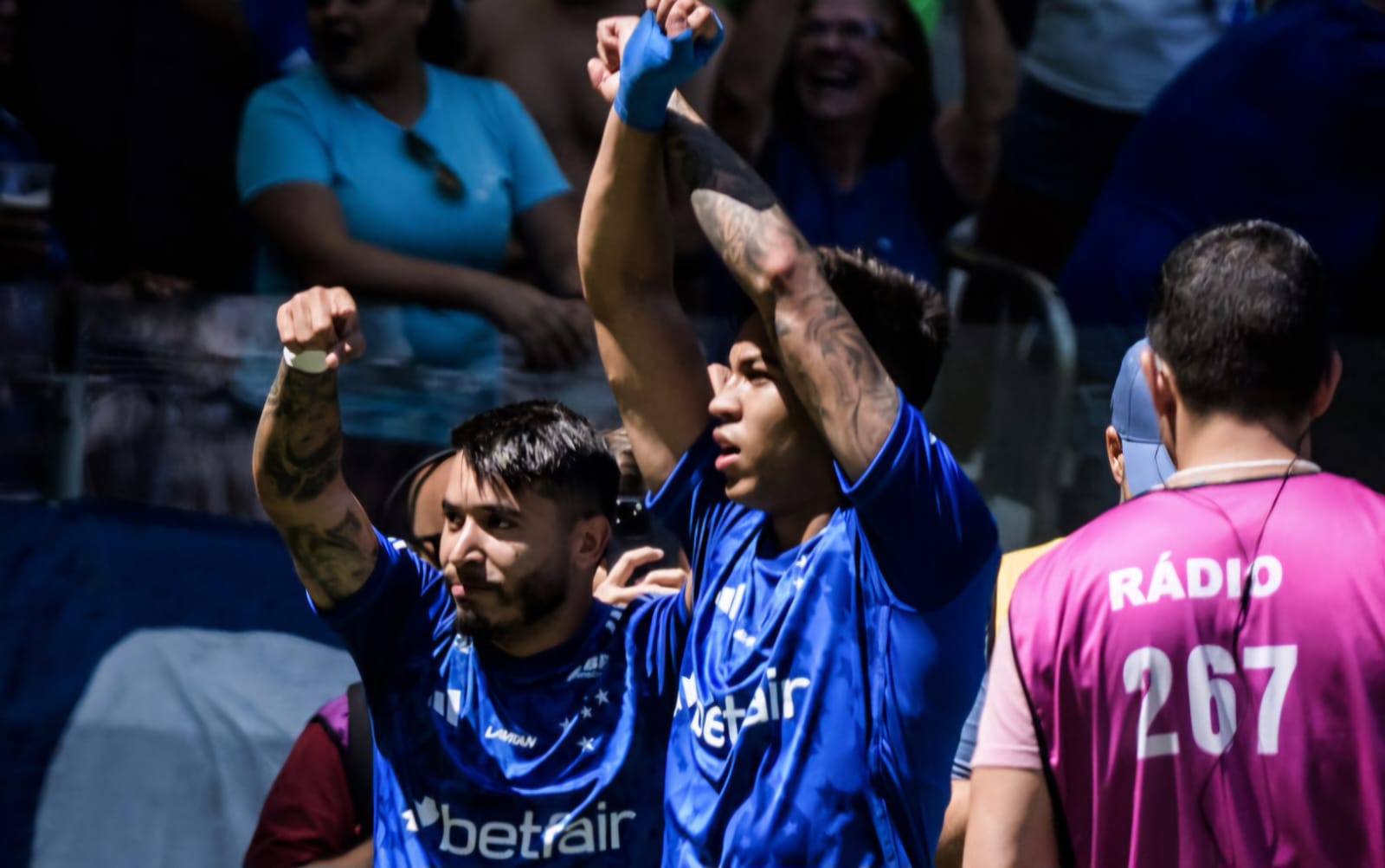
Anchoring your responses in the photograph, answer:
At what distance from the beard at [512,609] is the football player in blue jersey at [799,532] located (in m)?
0.23

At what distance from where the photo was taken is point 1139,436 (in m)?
2.66

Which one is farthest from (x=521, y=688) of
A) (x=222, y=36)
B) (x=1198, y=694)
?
(x=222, y=36)

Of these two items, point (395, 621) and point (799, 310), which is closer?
point (799, 310)

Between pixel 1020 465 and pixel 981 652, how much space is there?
2006 mm

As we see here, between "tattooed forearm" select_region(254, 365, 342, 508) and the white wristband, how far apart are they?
0.7 inches

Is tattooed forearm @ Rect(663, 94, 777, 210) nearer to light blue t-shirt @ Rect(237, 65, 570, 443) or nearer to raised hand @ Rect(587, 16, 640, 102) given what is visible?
raised hand @ Rect(587, 16, 640, 102)

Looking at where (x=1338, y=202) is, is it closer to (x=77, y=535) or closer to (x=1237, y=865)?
(x=1237, y=865)

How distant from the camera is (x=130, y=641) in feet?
11.4

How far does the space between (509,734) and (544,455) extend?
0.41 metres

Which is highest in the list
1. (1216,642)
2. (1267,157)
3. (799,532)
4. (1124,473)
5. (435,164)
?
(1267,157)

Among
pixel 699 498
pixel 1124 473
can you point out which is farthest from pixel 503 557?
pixel 1124 473

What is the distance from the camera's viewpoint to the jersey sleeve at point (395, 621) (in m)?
2.29

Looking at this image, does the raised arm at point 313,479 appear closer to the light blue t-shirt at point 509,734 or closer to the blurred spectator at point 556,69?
the light blue t-shirt at point 509,734

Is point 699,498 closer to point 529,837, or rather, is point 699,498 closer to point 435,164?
point 529,837
